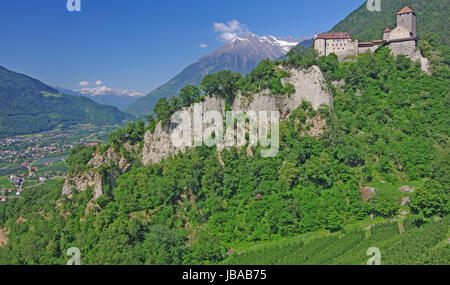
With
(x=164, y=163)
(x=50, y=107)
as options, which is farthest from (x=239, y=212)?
(x=50, y=107)

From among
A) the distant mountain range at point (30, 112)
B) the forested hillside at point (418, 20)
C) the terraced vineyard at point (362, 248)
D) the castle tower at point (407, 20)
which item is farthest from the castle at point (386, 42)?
the distant mountain range at point (30, 112)

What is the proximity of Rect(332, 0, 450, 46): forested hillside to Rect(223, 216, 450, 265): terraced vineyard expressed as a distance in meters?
39.8

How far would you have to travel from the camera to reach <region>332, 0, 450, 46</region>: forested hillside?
6649 cm

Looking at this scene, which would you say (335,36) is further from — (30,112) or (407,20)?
(30,112)

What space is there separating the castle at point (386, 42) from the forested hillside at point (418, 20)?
12.3ft

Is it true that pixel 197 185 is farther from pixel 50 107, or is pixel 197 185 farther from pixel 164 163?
pixel 50 107

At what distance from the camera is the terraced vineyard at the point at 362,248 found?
2519cm

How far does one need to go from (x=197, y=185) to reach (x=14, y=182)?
6073 cm

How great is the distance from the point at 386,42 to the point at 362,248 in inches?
1567

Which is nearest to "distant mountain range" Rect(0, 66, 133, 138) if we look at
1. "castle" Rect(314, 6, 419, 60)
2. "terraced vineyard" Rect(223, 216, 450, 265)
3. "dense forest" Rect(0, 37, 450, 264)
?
"dense forest" Rect(0, 37, 450, 264)

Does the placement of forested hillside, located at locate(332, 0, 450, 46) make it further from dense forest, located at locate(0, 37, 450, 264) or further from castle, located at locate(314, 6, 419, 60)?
dense forest, located at locate(0, 37, 450, 264)

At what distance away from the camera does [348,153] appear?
132 feet

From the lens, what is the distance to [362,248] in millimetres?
28594
